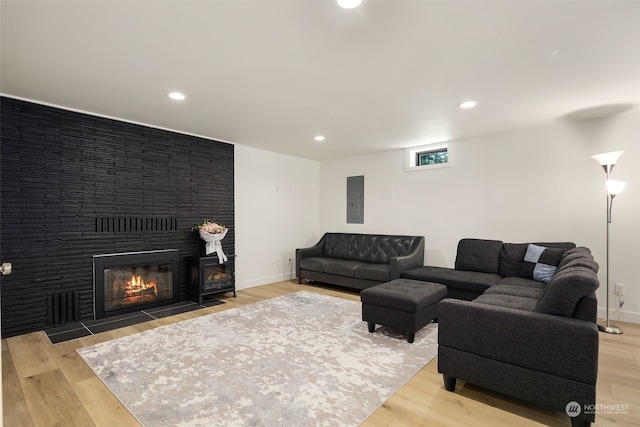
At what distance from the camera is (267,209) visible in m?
5.79

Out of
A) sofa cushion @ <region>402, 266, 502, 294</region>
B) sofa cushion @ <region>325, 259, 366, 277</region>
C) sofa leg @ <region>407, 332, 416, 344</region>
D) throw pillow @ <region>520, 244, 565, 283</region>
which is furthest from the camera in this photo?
sofa cushion @ <region>325, 259, 366, 277</region>

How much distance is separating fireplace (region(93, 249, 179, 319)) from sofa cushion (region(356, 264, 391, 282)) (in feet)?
8.96

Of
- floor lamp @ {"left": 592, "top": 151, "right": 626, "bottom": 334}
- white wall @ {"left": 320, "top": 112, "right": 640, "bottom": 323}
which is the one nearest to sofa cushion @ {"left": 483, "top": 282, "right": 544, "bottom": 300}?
floor lamp @ {"left": 592, "top": 151, "right": 626, "bottom": 334}

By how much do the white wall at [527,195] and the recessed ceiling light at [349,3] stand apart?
361cm

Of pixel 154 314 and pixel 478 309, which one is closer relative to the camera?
pixel 478 309

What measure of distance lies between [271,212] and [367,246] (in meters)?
1.88

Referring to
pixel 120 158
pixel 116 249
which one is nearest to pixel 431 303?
pixel 116 249

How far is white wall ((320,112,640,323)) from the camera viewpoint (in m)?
3.69

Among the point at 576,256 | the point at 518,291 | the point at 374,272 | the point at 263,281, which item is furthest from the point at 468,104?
the point at 263,281

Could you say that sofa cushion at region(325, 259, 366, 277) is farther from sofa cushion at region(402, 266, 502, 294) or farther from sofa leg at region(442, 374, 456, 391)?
sofa leg at region(442, 374, 456, 391)

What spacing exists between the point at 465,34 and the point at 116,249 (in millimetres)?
4258

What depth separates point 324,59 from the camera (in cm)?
244

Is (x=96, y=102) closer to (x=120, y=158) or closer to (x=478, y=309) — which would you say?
(x=120, y=158)

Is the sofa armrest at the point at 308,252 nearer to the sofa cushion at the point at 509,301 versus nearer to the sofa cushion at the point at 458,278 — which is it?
the sofa cushion at the point at 458,278
